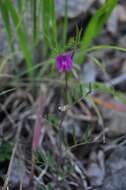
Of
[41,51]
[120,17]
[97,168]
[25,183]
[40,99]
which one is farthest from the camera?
[120,17]

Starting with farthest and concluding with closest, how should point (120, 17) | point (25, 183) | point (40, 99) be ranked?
1. point (120, 17)
2. point (40, 99)
3. point (25, 183)

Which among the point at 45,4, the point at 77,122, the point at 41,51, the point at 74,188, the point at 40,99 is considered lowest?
the point at 74,188

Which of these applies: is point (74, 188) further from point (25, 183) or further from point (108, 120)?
point (108, 120)

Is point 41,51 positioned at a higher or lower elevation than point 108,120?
higher

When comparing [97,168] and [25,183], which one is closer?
[25,183]

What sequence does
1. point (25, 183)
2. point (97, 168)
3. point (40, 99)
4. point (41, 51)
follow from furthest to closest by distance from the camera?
point (41, 51)
point (40, 99)
point (97, 168)
point (25, 183)

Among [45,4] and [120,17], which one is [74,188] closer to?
[45,4]

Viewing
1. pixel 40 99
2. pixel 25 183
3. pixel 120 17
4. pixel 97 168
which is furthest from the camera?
pixel 120 17

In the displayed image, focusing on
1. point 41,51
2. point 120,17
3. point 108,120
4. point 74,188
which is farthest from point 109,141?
point 120,17

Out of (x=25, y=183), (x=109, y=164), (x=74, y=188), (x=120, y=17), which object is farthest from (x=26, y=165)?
(x=120, y=17)
